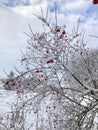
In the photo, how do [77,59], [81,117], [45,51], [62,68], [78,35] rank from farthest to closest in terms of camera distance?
[77,59], [78,35], [45,51], [62,68], [81,117]

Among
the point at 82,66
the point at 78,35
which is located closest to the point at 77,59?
the point at 82,66

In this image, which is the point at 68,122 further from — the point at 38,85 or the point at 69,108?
the point at 38,85

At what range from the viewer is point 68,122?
14.7ft

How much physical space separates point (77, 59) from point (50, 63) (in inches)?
45.0

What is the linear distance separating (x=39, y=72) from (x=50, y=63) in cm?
30

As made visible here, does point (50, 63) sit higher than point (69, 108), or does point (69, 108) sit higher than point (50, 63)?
point (50, 63)

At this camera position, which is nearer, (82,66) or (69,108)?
(69,108)

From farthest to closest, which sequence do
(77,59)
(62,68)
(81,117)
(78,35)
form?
(77,59)
(78,35)
(62,68)
(81,117)

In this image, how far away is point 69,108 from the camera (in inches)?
183

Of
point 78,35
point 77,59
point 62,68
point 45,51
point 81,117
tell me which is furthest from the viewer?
point 77,59

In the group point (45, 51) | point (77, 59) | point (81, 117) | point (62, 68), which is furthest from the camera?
point (77, 59)

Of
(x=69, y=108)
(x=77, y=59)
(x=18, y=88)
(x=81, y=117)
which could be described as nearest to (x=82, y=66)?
(x=77, y=59)

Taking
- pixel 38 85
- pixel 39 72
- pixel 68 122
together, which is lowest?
pixel 68 122

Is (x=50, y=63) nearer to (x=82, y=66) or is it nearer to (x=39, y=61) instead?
(x=39, y=61)
